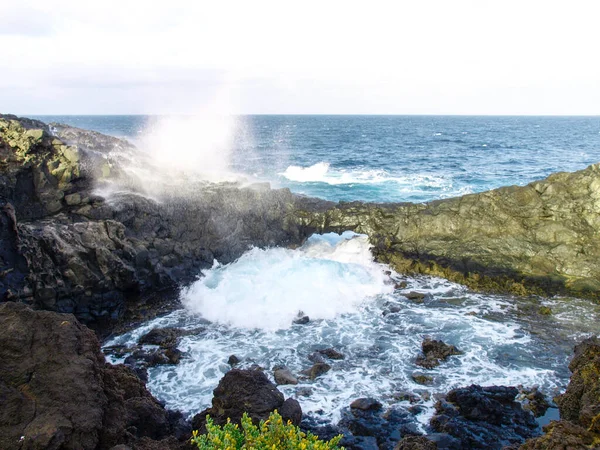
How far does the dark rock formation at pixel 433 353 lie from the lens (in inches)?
579

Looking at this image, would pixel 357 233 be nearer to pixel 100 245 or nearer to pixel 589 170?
pixel 589 170

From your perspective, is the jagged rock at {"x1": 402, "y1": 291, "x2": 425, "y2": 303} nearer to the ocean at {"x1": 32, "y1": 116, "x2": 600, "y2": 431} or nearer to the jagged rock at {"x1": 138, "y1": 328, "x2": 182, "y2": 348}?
the ocean at {"x1": 32, "y1": 116, "x2": 600, "y2": 431}

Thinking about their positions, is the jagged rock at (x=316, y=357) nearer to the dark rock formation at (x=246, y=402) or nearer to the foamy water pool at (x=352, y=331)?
the foamy water pool at (x=352, y=331)

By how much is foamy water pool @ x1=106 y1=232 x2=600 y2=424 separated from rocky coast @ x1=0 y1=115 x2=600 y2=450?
976 mm

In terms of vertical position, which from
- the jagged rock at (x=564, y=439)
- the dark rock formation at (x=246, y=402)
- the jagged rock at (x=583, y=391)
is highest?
the jagged rock at (x=564, y=439)

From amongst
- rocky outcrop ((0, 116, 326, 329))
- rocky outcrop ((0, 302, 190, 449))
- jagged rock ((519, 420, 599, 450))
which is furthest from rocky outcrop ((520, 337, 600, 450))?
rocky outcrop ((0, 116, 326, 329))

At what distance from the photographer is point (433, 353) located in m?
15.1

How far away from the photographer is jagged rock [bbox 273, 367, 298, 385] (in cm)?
1383

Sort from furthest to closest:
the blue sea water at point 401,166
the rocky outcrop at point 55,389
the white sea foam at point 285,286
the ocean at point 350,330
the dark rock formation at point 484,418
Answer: the blue sea water at point 401,166, the white sea foam at point 285,286, the ocean at point 350,330, the dark rock formation at point 484,418, the rocky outcrop at point 55,389

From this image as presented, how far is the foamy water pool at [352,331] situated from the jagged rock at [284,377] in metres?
0.24

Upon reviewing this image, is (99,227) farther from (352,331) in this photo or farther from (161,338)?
(352,331)

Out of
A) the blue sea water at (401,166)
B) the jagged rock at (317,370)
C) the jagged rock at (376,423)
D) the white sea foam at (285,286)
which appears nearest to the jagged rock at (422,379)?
the jagged rock at (376,423)

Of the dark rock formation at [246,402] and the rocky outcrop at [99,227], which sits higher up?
the rocky outcrop at [99,227]

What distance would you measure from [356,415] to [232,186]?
15.7 meters
